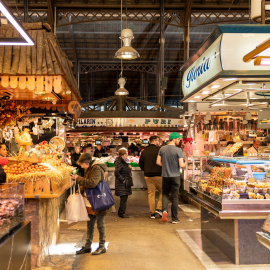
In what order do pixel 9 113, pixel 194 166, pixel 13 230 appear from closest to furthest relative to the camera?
pixel 13 230, pixel 9 113, pixel 194 166

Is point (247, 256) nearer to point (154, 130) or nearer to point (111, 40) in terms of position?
point (154, 130)

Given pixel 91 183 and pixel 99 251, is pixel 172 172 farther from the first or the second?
pixel 91 183

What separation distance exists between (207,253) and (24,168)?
122 inches

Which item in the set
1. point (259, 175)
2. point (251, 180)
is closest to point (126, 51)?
point (259, 175)

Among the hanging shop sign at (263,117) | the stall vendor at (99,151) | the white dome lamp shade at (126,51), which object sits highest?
the white dome lamp shade at (126,51)

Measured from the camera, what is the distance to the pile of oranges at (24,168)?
18.6 feet

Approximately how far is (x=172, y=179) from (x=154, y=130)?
951cm

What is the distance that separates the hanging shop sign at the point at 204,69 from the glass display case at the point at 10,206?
2836 millimetres

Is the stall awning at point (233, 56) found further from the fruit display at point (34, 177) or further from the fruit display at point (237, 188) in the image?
the fruit display at point (34, 177)

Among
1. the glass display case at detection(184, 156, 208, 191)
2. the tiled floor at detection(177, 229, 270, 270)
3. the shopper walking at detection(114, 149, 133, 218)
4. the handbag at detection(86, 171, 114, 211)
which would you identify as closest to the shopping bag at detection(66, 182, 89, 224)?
the handbag at detection(86, 171, 114, 211)

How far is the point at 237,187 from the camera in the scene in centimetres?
546

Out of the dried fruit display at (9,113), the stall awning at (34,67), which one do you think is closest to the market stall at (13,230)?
the stall awning at (34,67)

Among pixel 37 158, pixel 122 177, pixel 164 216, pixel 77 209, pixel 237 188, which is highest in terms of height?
pixel 37 158

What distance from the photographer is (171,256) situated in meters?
5.92
